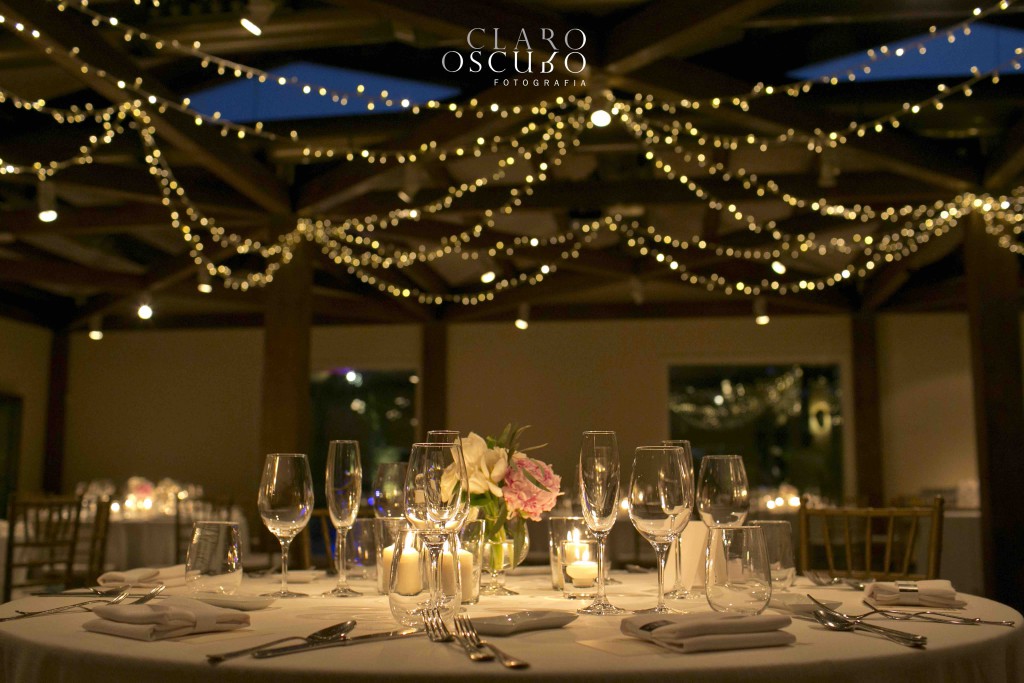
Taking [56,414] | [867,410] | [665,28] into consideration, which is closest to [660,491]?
[665,28]

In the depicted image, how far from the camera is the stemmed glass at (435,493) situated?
4.99 feet

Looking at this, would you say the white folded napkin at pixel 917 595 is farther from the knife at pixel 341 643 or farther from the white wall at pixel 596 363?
the white wall at pixel 596 363

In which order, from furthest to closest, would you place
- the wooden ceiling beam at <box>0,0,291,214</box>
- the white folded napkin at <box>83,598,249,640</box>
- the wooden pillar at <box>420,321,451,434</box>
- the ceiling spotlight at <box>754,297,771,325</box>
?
the wooden pillar at <box>420,321,451,434</box>, the ceiling spotlight at <box>754,297,771,325</box>, the wooden ceiling beam at <box>0,0,291,214</box>, the white folded napkin at <box>83,598,249,640</box>

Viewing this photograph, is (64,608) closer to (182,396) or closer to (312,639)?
(312,639)

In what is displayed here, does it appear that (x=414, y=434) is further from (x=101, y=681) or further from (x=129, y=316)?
(x=101, y=681)

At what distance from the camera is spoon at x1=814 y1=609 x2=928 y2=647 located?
53.3 inches

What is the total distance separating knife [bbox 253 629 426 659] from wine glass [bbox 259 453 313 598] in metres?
0.55

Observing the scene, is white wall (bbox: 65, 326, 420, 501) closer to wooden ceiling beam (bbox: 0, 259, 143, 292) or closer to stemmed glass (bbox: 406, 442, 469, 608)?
wooden ceiling beam (bbox: 0, 259, 143, 292)

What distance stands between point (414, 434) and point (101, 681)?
1008 cm

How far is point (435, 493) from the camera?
4.99 ft

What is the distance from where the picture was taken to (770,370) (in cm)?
1083

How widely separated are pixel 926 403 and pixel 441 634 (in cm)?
993

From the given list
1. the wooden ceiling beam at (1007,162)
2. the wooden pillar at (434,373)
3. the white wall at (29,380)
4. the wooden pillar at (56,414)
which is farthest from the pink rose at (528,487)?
the wooden pillar at (56,414)

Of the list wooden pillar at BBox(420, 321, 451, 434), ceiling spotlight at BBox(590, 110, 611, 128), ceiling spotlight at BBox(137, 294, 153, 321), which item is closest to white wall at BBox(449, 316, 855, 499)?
wooden pillar at BBox(420, 321, 451, 434)
